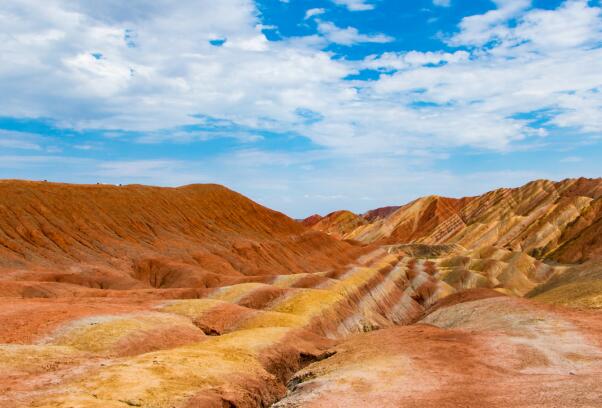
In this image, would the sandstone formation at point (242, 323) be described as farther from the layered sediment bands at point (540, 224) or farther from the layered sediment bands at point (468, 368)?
the layered sediment bands at point (540, 224)

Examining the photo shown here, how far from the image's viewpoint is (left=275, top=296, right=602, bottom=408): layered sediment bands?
21.5m

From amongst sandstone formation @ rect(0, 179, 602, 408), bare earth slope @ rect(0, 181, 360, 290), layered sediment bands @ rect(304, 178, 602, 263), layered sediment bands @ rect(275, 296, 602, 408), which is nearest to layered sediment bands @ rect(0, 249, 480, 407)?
sandstone formation @ rect(0, 179, 602, 408)

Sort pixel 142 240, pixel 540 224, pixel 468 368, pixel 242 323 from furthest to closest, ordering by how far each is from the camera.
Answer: pixel 540 224 < pixel 142 240 < pixel 242 323 < pixel 468 368

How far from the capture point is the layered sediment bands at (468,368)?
2153 centimetres

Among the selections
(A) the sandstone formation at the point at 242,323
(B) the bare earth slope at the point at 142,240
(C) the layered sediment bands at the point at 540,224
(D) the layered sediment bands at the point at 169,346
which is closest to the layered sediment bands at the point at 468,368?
(A) the sandstone formation at the point at 242,323

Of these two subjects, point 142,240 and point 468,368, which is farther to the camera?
point 142,240

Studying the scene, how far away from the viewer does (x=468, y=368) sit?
26.6 meters

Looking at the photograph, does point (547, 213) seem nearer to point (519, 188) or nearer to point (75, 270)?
point (519, 188)

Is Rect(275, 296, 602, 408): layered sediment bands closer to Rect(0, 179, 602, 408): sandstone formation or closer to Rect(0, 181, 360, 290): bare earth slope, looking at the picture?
Rect(0, 179, 602, 408): sandstone formation

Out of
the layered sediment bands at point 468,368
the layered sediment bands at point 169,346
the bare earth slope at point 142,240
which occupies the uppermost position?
the bare earth slope at point 142,240

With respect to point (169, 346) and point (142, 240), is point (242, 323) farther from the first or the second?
point (142, 240)

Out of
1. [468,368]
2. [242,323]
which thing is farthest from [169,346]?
[468,368]

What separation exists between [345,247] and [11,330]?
11137 cm

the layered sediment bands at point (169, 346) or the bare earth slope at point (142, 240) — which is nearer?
the layered sediment bands at point (169, 346)
